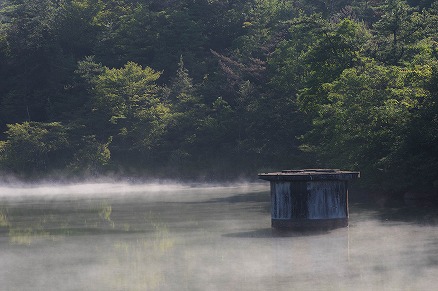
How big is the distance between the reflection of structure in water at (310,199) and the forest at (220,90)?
6358 millimetres

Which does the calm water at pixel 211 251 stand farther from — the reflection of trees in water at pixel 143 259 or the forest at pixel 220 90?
the forest at pixel 220 90

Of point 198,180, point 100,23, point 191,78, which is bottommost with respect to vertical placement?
point 198,180

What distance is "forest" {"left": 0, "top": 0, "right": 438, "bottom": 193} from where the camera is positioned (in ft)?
119

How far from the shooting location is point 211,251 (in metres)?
21.5

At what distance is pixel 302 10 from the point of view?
83.3m

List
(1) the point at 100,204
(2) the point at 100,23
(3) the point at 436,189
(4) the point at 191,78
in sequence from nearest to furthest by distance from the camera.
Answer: (3) the point at 436,189 → (1) the point at 100,204 → (4) the point at 191,78 → (2) the point at 100,23

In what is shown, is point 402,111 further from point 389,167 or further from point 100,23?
point 100,23

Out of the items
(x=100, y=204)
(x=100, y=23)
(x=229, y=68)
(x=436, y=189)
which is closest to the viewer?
(x=436, y=189)

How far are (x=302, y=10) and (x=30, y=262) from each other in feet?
216

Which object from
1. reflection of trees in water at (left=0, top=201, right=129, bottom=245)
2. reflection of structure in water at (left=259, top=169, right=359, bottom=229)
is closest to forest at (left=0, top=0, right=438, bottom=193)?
reflection of structure in water at (left=259, top=169, right=359, bottom=229)

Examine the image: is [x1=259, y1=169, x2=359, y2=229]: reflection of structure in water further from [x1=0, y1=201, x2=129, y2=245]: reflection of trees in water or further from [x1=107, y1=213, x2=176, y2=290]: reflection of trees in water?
[x1=0, y1=201, x2=129, y2=245]: reflection of trees in water

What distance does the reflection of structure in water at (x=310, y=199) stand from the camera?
82.3 ft

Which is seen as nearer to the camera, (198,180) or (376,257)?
(376,257)

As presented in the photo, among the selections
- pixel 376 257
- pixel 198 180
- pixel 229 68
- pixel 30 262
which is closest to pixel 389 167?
pixel 376 257
